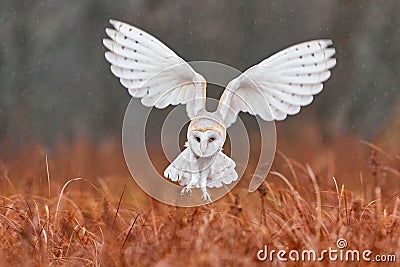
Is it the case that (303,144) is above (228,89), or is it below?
below

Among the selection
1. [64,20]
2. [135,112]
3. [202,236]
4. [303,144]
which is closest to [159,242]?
[202,236]

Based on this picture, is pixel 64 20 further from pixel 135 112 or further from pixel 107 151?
pixel 135 112

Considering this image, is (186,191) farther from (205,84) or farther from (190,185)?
(205,84)

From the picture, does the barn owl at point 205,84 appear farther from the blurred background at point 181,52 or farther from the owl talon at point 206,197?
the blurred background at point 181,52

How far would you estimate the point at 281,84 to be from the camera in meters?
1.33

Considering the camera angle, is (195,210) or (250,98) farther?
(195,210)

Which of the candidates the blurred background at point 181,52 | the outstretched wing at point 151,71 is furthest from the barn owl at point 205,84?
the blurred background at point 181,52

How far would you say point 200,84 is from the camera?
4.37 ft

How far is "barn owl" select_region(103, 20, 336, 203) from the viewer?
130 cm

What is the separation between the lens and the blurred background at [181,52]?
180 inches

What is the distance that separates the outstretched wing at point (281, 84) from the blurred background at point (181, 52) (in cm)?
290

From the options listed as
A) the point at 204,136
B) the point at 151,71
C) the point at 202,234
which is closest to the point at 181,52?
the point at 202,234

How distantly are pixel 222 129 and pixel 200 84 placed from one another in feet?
0.32

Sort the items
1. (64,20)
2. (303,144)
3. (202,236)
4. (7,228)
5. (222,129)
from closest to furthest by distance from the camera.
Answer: (222,129) → (202,236) → (7,228) → (303,144) → (64,20)
